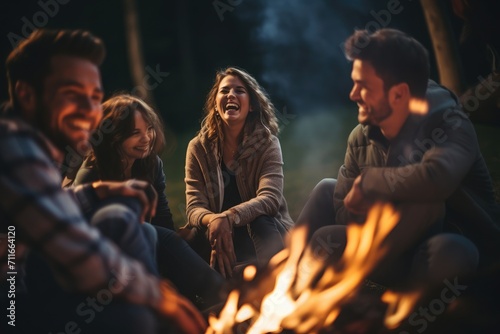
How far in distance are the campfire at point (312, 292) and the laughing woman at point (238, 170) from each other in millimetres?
194

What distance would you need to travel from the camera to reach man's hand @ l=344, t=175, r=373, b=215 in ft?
10.6

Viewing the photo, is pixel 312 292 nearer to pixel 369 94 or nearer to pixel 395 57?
pixel 369 94

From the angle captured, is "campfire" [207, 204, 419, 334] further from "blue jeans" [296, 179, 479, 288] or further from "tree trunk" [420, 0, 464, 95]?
"tree trunk" [420, 0, 464, 95]

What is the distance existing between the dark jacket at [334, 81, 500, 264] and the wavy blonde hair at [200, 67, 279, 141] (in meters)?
0.54

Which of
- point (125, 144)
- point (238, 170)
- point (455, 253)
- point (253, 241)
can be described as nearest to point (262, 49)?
point (238, 170)

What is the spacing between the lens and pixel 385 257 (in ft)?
10.6

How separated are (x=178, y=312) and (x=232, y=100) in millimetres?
1244

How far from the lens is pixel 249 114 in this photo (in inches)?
140

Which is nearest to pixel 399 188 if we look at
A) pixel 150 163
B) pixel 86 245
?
pixel 150 163

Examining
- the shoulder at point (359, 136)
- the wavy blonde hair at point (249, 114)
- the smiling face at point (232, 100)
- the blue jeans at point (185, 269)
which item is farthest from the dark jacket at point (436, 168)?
the blue jeans at point (185, 269)

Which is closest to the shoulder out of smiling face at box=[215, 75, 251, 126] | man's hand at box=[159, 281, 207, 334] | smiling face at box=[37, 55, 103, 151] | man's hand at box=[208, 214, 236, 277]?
smiling face at box=[215, 75, 251, 126]

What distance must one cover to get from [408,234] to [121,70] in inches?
68.9

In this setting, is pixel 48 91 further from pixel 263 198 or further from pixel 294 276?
pixel 294 276

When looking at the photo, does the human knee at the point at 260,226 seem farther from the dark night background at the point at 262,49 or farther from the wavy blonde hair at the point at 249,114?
the dark night background at the point at 262,49
